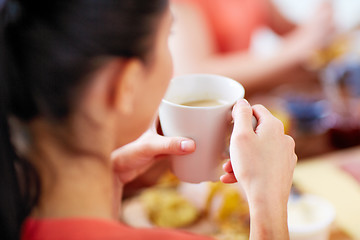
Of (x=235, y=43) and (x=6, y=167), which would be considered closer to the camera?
(x=6, y=167)

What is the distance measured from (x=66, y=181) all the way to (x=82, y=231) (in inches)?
2.4

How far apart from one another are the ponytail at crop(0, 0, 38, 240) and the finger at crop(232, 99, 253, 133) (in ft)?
0.79

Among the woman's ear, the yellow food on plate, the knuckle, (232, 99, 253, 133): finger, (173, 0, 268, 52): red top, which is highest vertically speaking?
the woman's ear

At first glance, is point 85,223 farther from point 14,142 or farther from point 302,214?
point 302,214

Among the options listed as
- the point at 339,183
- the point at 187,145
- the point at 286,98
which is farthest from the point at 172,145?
the point at 286,98

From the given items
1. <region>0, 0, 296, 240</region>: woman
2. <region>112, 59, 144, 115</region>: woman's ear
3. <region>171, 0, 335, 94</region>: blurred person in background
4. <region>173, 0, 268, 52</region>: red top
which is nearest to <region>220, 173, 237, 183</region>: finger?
<region>0, 0, 296, 240</region>: woman

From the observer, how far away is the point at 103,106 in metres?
0.50

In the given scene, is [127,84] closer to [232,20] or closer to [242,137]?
[242,137]

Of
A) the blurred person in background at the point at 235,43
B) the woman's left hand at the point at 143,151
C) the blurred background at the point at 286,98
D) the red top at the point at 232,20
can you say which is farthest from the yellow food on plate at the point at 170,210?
the red top at the point at 232,20

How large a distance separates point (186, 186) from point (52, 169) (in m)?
0.37

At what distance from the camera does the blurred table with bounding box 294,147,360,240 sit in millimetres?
761

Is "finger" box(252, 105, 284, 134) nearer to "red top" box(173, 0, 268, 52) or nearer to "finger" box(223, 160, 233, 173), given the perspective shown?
"finger" box(223, 160, 233, 173)

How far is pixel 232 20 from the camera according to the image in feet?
5.28

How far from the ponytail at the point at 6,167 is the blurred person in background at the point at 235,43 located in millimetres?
964
